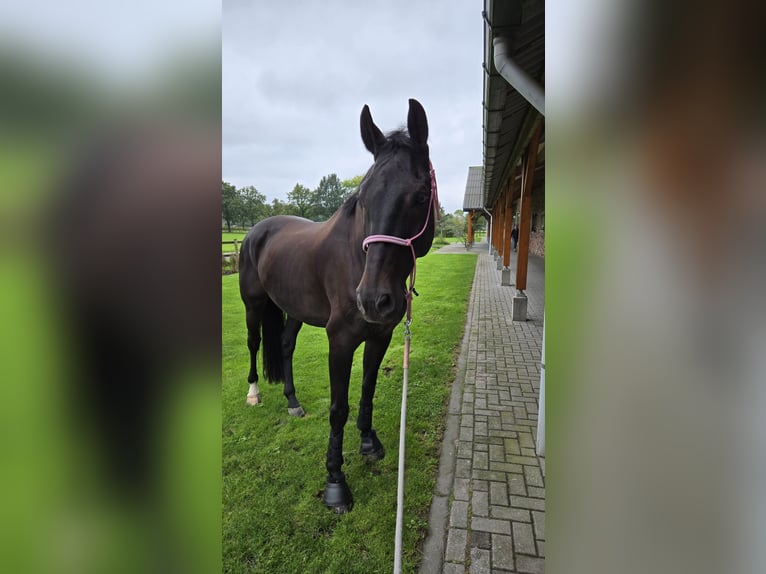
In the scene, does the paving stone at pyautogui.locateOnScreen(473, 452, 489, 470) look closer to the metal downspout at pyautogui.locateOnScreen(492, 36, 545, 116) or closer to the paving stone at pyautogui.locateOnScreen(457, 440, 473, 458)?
the paving stone at pyautogui.locateOnScreen(457, 440, 473, 458)

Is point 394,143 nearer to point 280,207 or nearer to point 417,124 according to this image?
point 417,124

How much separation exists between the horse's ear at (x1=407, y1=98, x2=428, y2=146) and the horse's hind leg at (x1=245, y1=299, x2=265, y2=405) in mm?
2495

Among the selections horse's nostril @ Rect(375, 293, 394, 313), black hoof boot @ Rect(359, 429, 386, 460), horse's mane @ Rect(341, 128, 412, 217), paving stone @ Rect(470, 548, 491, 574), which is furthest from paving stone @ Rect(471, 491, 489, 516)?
horse's mane @ Rect(341, 128, 412, 217)

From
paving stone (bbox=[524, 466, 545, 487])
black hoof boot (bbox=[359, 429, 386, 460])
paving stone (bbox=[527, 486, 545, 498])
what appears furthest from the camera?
black hoof boot (bbox=[359, 429, 386, 460])

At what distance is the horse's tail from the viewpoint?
3.88 metres

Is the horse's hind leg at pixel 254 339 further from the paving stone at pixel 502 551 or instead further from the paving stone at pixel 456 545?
the paving stone at pixel 502 551

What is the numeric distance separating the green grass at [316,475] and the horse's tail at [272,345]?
31 cm

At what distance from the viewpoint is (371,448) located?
2.97 m

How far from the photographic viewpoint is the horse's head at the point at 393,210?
6.34 feet
